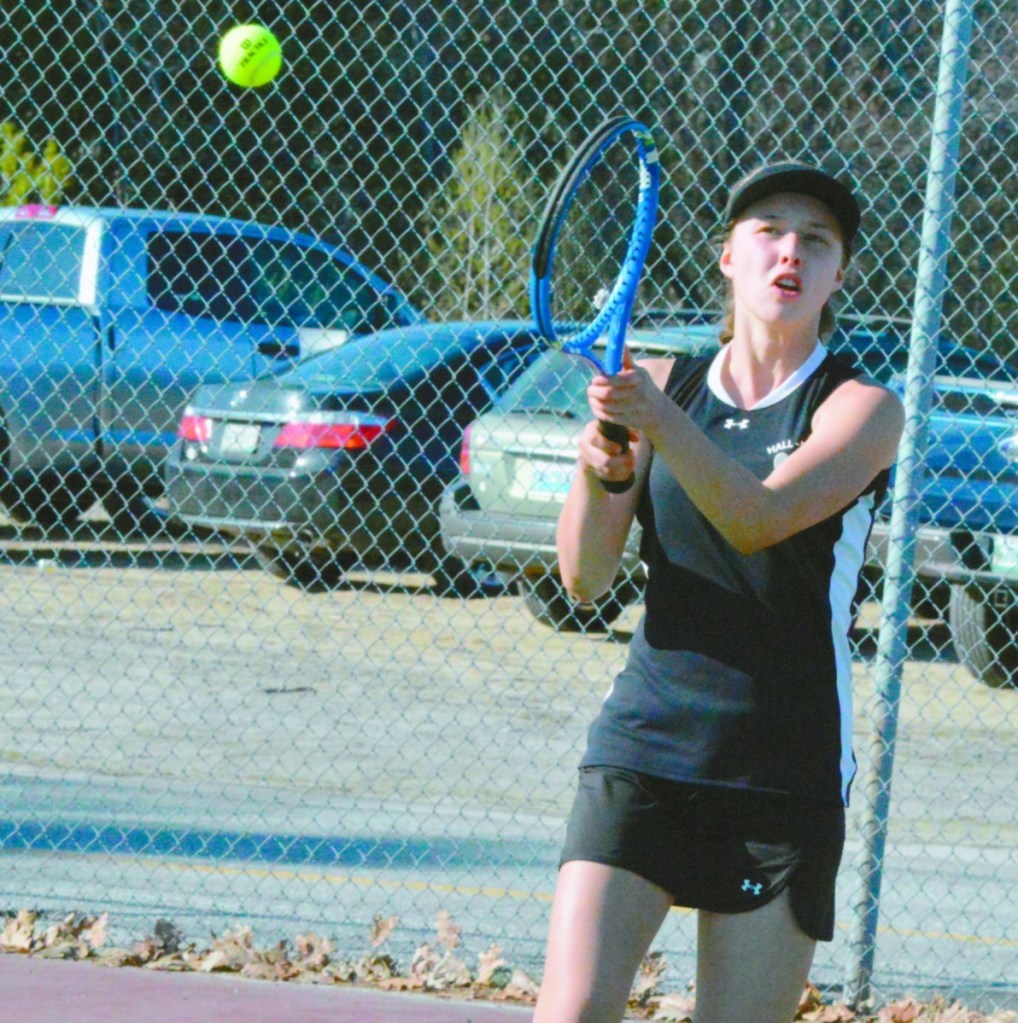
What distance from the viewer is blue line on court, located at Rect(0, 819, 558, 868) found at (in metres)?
5.44

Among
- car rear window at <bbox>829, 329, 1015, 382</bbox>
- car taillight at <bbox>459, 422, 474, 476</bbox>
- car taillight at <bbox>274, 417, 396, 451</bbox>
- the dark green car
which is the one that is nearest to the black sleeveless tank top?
the dark green car

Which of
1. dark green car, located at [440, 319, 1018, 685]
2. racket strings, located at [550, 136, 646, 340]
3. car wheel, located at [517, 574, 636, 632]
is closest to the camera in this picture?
dark green car, located at [440, 319, 1018, 685]

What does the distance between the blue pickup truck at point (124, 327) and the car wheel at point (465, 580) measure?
4.93 ft

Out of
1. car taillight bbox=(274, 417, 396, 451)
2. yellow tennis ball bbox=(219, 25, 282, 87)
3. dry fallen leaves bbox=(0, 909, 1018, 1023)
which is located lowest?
dry fallen leaves bbox=(0, 909, 1018, 1023)

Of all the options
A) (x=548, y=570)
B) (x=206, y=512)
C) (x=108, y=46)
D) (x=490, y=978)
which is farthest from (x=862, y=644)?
(x=108, y=46)

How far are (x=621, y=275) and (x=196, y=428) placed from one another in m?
7.40

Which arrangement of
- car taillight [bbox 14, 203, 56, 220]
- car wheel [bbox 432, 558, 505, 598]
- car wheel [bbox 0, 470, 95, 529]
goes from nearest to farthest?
car wheel [bbox 432, 558, 505, 598] → car taillight [bbox 14, 203, 56, 220] → car wheel [bbox 0, 470, 95, 529]

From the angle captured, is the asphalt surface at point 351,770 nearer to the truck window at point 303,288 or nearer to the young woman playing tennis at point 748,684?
the truck window at point 303,288

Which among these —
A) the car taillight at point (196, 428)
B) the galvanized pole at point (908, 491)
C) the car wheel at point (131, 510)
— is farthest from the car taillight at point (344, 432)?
the galvanized pole at point (908, 491)

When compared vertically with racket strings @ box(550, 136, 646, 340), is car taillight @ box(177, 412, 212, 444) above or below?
below

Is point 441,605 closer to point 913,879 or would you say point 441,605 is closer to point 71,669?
point 71,669

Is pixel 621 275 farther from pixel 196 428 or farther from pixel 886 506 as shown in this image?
pixel 196 428

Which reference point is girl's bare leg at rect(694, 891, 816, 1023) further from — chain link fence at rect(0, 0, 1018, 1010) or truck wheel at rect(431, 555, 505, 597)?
truck wheel at rect(431, 555, 505, 597)

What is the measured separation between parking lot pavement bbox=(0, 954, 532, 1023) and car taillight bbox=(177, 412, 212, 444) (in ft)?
18.5
